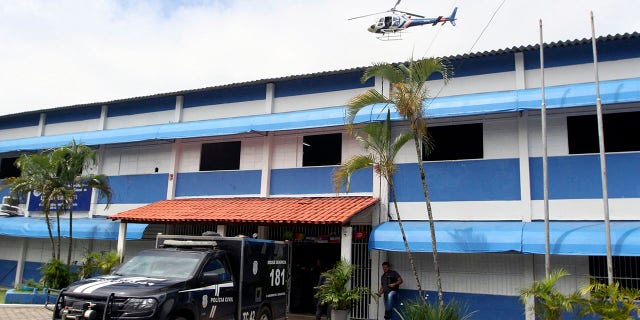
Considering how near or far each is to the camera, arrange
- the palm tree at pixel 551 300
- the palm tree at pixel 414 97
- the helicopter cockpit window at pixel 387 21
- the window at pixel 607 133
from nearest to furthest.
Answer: the palm tree at pixel 551 300
the palm tree at pixel 414 97
the window at pixel 607 133
the helicopter cockpit window at pixel 387 21

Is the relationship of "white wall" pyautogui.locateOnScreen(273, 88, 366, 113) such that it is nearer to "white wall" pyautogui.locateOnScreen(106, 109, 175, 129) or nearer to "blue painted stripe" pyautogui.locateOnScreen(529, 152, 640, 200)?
"white wall" pyautogui.locateOnScreen(106, 109, 175, 129)

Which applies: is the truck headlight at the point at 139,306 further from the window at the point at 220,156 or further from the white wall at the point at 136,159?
the white wall at the point at 136,159

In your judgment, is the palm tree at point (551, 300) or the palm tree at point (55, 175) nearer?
the palm tree at point (551, 300)

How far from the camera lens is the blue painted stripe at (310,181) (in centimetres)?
1438

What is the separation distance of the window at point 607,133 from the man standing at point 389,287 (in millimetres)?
5049

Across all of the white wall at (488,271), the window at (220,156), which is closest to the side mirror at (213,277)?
the white wall at (488,271)

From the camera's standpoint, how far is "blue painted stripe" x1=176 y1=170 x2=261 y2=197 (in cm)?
1598

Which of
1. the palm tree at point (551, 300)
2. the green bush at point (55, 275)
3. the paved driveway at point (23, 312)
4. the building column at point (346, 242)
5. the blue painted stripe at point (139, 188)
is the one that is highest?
the blue painted stripe at point (139, 188)

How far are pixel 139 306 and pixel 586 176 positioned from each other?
32.3ft

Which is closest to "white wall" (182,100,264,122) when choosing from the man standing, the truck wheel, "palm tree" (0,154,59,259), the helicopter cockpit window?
"palm tree" (0,154,59,259)

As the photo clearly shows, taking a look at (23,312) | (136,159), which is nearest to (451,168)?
(136,159)

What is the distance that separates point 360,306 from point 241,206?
13.9 feet

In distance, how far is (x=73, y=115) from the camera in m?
20.1

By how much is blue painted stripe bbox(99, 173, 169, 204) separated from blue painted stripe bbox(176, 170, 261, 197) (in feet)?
2.19
